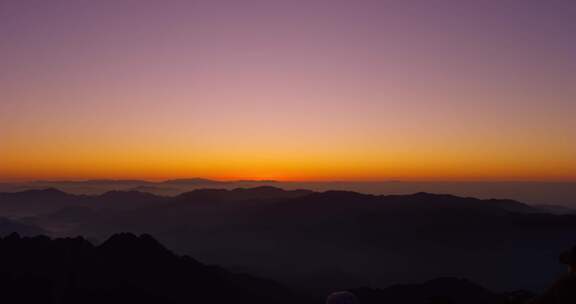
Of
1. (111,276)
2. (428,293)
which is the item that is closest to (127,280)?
(111,276)

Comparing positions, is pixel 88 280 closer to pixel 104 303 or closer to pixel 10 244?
pixel 104 303

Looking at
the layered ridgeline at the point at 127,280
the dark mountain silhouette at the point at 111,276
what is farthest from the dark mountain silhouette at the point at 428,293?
the dark mountain silhouette at the point at 111,276

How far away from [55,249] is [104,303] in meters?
27.9

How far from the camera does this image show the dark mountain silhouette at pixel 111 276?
79.1 metres

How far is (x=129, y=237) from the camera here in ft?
336

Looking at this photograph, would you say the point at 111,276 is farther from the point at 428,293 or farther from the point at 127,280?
the point at 428,293

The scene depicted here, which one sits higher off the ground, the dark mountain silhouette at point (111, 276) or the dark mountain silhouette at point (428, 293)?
the dark mountain silhouette at point (111, 276)

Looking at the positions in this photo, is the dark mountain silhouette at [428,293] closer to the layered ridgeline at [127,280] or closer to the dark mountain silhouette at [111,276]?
the layered ridgeline at [127,280]

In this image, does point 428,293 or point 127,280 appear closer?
point 127,280

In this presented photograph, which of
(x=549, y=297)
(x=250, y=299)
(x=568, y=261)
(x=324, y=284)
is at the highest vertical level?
(x=568, y=261)

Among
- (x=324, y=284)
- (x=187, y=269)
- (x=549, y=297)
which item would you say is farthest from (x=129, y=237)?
(x=324, y=284)

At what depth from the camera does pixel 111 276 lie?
85875 mm

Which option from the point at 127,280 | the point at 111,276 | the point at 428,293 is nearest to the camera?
the point at 127,280

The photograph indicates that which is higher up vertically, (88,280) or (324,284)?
(88,280)
